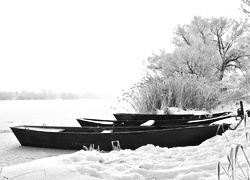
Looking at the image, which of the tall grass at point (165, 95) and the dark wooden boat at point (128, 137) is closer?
the dark wooden boat at point (128, 137)

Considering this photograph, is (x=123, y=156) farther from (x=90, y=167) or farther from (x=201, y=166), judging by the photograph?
(x=201, y=166)

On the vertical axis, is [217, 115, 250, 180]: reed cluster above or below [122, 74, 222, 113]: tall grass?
below

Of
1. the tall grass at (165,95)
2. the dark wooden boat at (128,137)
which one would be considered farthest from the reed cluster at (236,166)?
the tall grass at (165,95)

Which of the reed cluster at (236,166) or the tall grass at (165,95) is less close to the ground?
the tall grass at (165,95)

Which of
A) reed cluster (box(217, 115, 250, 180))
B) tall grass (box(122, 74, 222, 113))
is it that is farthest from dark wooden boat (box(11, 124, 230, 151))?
tall grass (box(122, 74, 222, 113))

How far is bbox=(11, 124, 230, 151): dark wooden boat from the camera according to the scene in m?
4.40

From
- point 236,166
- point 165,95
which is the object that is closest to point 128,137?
point 236,166

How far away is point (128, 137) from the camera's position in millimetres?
4641

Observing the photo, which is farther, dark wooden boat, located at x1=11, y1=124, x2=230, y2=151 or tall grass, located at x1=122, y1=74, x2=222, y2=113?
tall grass, located at x1=122, y1=74, x2=222, y2=113

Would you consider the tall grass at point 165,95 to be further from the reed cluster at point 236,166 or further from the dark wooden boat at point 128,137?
the reed cluster at point 236,166

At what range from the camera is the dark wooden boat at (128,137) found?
4.40 m

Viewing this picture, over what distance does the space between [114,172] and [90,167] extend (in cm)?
22

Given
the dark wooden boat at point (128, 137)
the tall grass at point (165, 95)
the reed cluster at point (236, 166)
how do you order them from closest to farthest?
1. the reed cluster at point (236, 166)
2. the dark wooden boat at point (128, 137)
3. the tall grass at point (165, 95)

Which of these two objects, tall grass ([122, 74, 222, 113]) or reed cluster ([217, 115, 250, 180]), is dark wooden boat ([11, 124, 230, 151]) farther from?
tall grass ([122, 74, 222, 113])
